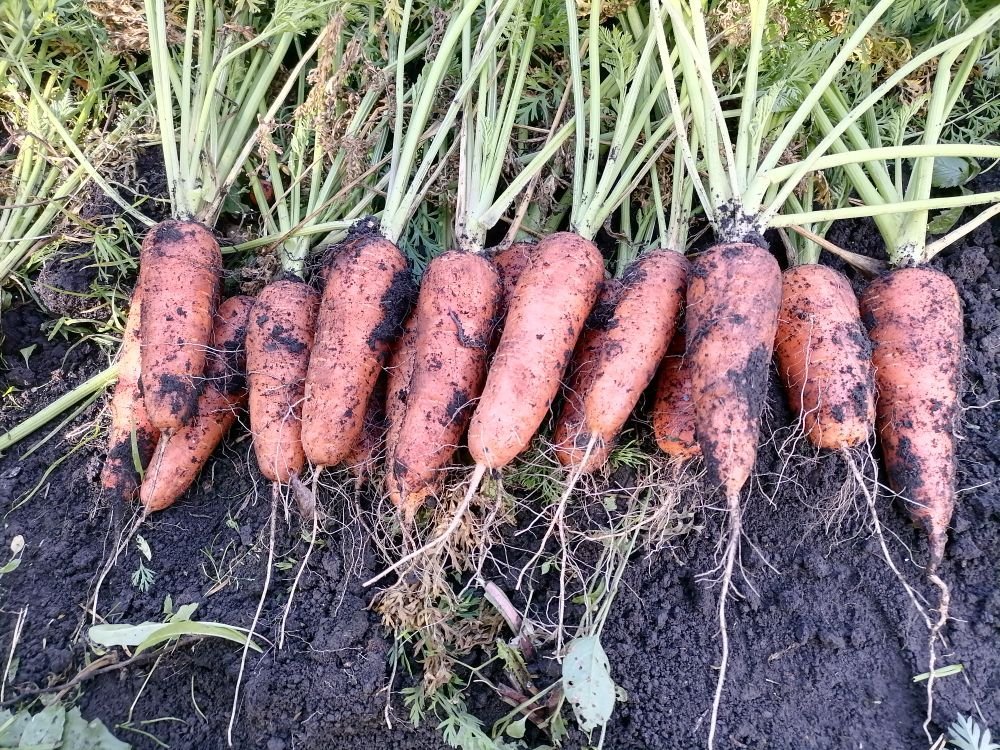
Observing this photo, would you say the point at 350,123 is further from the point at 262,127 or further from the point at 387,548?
the point at 387,548

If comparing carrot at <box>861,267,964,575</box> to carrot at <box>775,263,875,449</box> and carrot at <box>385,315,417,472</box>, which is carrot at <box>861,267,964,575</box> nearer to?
carrot at <box>775,263,875,449</box>

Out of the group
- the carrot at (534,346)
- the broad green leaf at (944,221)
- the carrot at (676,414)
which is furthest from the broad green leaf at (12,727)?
the broad green leaf at (944,221)

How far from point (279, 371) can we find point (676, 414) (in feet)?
4.71

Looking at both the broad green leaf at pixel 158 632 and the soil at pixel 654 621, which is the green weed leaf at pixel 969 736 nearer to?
the soil at pixel 654 621

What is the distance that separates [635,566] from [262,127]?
210 centimetres

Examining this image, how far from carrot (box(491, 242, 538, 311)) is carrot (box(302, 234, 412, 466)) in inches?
14.3

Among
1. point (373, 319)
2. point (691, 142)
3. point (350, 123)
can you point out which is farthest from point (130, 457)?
point (691, 142)

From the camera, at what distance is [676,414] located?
2186mm

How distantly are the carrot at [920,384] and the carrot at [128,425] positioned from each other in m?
2.67

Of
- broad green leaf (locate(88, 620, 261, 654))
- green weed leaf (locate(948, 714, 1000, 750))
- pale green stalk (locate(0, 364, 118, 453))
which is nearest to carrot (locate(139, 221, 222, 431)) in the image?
pale green stalk (locate(0, 364, 118, 453))

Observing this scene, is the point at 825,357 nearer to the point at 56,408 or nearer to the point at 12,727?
the point at 12,727

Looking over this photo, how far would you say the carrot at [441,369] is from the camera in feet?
7.06

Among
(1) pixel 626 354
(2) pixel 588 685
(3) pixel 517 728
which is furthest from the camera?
(1) pixel 626 354

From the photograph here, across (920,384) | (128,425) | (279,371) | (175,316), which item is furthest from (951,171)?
(128,425)
